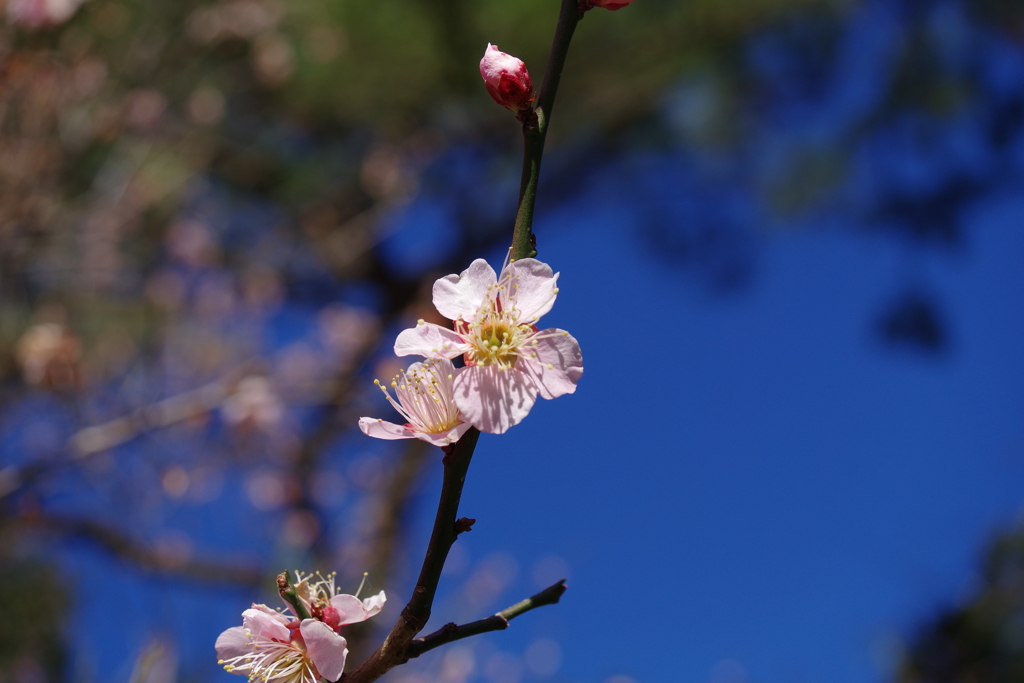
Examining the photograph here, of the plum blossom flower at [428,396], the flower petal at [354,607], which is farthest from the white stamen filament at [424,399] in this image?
the flower petal at [354,607]

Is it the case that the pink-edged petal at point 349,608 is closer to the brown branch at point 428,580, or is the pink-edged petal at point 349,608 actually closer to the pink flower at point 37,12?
the brown branch at point 428,580

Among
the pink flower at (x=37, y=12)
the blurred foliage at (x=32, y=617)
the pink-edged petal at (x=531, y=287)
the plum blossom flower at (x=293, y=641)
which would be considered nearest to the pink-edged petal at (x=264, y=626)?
the plum blossom flower at (x=293, y=641)

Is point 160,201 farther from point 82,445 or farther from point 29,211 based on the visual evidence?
point 82,445

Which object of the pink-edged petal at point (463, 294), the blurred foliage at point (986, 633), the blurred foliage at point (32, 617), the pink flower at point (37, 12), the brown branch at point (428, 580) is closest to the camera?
the brown branch at point (428, 580)

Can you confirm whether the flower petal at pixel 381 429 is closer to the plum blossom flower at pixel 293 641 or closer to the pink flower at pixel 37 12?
the plum blossom flower at pixel 293 641

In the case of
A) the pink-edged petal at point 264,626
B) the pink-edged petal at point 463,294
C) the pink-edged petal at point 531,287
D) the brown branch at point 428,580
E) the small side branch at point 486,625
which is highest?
the pink-edged petal at point 463,294

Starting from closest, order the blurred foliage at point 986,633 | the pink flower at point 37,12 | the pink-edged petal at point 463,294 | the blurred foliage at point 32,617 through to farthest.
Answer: the pink-edged petal at point 463,294
the pink flower at point 37,12
the blurred foliage at point 32,617
the blurred foliage at point 986,633

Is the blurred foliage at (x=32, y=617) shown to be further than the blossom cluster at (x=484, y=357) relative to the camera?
Yes

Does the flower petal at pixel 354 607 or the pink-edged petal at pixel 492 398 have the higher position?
the pink-edged petal at pixel 492 398

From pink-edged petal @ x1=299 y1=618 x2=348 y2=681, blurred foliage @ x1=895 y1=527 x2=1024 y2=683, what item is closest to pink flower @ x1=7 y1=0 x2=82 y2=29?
pink-edged petal @ x1=299 y1=618 x2=348 y2=681

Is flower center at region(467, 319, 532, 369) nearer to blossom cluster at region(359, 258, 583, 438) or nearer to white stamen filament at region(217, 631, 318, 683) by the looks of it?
blossom cluster at region(359, 258, 583, 438)
